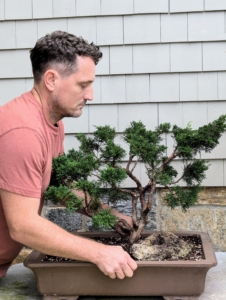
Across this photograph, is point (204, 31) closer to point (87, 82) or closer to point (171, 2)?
point (171, 2)

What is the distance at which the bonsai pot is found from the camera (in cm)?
183

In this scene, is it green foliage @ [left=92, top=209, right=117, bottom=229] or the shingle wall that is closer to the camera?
green foliage @ [left=92, top=209, right=117, bottom=229]

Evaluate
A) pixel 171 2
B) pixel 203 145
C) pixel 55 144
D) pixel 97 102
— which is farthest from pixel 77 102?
pixel 171 2

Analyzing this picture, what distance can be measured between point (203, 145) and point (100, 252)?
656 mm

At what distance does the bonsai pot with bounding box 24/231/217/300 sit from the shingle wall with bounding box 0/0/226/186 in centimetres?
128

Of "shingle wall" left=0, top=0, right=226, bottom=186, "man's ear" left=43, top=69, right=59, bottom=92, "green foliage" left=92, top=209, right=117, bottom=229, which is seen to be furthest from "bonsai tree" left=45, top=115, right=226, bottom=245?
"shingle wall" left=0, top=0, right=226, bottom=186

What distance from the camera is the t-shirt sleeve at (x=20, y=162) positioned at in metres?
1.75

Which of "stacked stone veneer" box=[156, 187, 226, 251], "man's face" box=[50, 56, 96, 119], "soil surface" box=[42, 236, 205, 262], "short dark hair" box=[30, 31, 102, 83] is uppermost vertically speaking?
"short dark hair" box=[30, 31, 102, 83]

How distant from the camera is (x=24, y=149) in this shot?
175cm

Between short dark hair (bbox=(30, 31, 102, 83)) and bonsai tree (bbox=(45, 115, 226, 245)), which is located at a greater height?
short dark hair (bbox=(30, 31, 102, 83))

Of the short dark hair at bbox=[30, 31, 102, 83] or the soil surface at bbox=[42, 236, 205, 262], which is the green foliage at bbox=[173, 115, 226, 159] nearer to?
the soil surface at bbox=[42, 236, 205, 262]

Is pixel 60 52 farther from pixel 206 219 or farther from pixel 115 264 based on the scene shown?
pixel 206 219

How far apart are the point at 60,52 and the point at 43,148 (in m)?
0.40

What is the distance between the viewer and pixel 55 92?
1981 millimetres
